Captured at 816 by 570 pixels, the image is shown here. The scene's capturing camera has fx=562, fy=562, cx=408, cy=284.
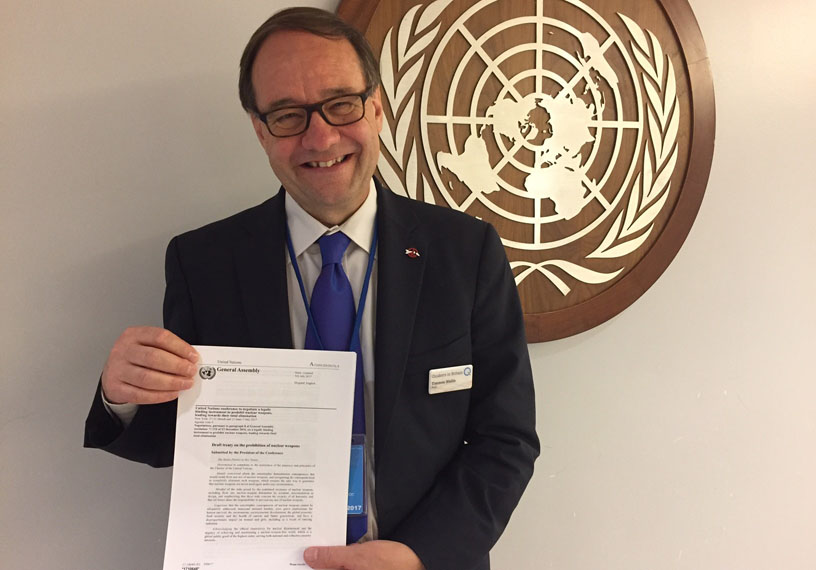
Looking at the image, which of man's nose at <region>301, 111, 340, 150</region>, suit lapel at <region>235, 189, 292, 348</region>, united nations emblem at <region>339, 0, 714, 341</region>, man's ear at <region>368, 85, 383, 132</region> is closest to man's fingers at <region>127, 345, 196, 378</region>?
suit lapel at <region>235, 189, 292, 348</region>

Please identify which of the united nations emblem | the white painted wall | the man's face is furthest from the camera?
the united nations emblem

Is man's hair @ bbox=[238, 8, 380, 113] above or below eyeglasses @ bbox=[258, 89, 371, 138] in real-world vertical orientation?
above

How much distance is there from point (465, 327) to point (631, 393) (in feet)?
2.40

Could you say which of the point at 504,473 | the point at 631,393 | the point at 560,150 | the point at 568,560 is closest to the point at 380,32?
the point at 560,150

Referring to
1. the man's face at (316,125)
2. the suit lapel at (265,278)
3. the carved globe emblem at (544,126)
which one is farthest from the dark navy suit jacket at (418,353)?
the carved globe emblem at (544,126)

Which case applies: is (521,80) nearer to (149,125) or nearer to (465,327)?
(465,327)

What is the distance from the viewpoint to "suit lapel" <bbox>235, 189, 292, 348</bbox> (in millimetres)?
943

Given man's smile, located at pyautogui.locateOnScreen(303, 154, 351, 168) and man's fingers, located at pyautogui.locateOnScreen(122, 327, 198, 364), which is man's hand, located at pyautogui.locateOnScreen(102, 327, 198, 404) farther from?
man's smile, located at pyautogui.locateOnScreen(303, 154, 351, 168)

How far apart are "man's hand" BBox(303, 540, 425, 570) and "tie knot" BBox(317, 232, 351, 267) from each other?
18.0 inches

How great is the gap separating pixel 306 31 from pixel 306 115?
14 cm

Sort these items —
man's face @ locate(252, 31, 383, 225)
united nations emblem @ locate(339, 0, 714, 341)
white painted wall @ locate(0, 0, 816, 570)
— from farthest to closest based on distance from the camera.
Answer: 1. united nations emblem @ locate(339, 0, 714, 341)
2. white painted wall @ locate(0, 0, 816, 570)
3. man's face @ locate(252, 31, 383, 225)

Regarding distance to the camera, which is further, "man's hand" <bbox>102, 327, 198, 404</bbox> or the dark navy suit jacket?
the dark navy suit jacket

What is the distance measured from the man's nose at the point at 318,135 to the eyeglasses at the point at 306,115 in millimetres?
13

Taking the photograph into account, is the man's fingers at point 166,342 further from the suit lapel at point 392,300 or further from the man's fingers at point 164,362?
the suit lapel at point 392,300
